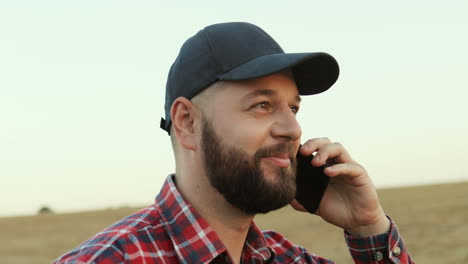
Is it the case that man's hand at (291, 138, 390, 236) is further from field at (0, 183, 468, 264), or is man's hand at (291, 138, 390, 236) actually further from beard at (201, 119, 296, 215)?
field at (0, 183, 468, 264)

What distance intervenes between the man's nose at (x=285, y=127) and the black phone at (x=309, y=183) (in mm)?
403

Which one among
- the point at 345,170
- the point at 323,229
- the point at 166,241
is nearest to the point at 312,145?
the point at 345,170

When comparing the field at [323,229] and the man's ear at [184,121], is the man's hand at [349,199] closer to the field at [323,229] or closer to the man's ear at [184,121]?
the man's ear at [184,121]

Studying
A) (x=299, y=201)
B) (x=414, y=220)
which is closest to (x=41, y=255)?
(x=414, y=220)

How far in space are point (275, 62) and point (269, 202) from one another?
2.12ft

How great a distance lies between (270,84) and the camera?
9.45 ft

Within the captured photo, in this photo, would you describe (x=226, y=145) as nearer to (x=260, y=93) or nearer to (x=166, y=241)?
(x=260, y=93)

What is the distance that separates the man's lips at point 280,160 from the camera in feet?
9.31

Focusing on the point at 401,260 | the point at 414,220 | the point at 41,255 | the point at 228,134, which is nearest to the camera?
the point at 228,134

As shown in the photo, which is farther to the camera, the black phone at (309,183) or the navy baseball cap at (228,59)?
the black phone at (309,183)

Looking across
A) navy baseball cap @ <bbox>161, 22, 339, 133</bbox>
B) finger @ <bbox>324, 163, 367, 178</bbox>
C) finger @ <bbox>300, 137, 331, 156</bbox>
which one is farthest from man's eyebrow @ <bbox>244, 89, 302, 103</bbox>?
finger @ <bbox>324, 163, 367, 178</bbox>

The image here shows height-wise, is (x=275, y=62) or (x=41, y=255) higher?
(x=275, y=62)

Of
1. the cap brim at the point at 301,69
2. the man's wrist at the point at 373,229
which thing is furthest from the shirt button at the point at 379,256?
the cap brim at the point at 301,69

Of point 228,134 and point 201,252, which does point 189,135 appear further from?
point 201,252
